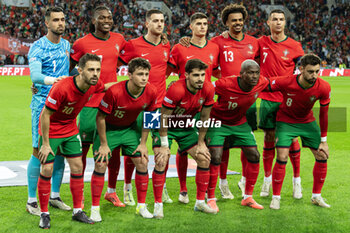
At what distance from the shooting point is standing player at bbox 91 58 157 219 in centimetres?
517

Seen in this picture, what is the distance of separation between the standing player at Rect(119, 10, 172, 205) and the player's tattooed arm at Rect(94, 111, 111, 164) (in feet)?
2.60

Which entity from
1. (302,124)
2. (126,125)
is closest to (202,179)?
(126,125)

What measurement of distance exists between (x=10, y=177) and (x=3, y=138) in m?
3.72

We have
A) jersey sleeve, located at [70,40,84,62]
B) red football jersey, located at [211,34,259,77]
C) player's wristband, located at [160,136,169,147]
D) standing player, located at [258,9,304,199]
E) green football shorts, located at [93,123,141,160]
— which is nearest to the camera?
green football shorts, located at [93,123,141,160]

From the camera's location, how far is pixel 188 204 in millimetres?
5988

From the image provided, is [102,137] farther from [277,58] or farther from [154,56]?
[277,58]

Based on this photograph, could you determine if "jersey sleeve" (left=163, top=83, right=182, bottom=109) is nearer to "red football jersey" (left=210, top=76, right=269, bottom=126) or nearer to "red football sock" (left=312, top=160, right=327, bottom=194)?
"red football jersey" (left=210, top=76, right=269, bottom=126)

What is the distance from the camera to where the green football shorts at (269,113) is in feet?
21.2

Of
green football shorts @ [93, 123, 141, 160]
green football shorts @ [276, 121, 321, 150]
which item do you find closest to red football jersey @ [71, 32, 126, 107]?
green football shorts @ [93, 123, 141, 160]

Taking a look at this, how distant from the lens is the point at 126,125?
550 cm

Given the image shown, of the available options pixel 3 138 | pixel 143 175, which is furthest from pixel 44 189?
pixel 3 138

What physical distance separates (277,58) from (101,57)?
2.44m

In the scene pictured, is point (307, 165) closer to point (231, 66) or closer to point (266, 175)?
point (266, 175)

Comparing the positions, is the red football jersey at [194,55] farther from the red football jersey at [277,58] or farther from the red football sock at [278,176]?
the red football sock at [278,176]
